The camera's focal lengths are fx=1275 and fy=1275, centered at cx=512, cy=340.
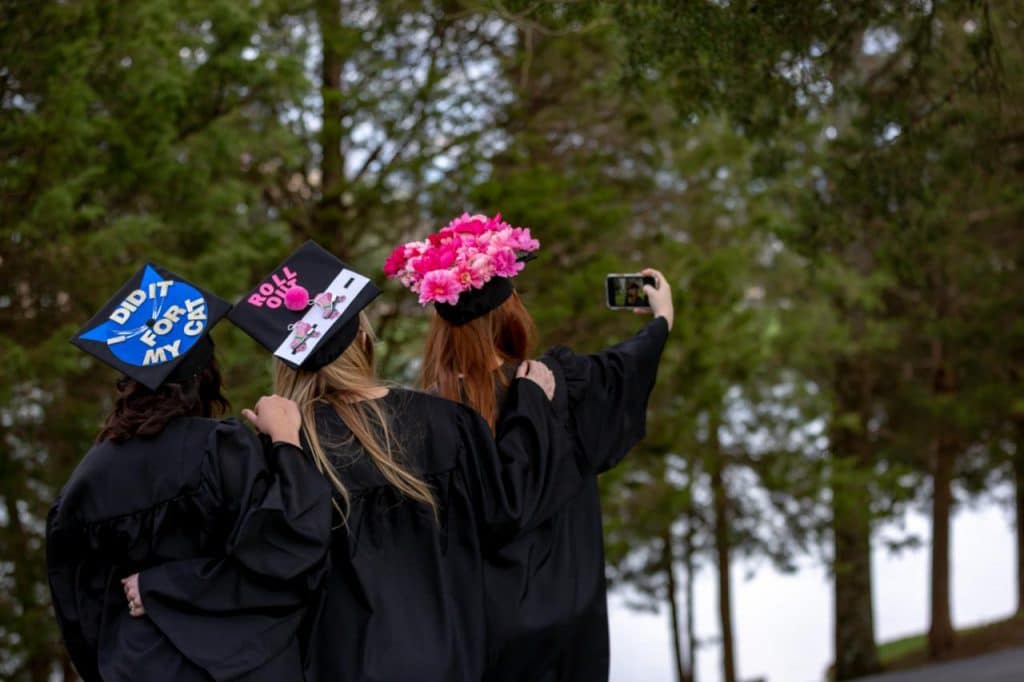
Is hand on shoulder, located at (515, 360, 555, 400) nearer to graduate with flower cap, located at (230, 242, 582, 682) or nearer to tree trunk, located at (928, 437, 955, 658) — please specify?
graduate with flower cap, located at (230, 242, 582, 682)

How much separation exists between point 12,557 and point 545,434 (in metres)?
7.62

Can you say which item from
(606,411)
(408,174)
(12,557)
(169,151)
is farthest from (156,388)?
(12,557)

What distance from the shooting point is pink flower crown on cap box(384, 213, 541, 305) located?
455 centimetres

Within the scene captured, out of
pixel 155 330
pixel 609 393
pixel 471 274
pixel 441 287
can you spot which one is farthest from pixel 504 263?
pixel 155 330

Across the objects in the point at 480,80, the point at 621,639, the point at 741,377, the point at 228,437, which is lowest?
the point at 621,639

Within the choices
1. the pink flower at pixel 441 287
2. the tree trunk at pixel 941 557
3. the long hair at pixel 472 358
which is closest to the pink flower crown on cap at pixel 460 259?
the pink flower at pixel 441 287

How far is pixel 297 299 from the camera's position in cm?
423

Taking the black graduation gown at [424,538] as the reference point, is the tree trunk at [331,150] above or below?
above

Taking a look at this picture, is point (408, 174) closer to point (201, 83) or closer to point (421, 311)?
point (421, 311)

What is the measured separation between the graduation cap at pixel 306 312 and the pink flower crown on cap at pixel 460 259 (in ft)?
1.15

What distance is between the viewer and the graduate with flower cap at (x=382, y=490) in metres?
4.10

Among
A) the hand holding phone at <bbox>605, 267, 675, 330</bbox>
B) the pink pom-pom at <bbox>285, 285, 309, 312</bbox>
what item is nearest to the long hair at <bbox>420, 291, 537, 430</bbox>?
the hand holding phone at <bbox>605, 267, 675, 330</bbox>

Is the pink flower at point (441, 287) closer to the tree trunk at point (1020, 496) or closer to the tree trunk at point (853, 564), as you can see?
the tree trunk at point (853, 564)

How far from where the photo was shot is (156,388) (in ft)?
12.8
